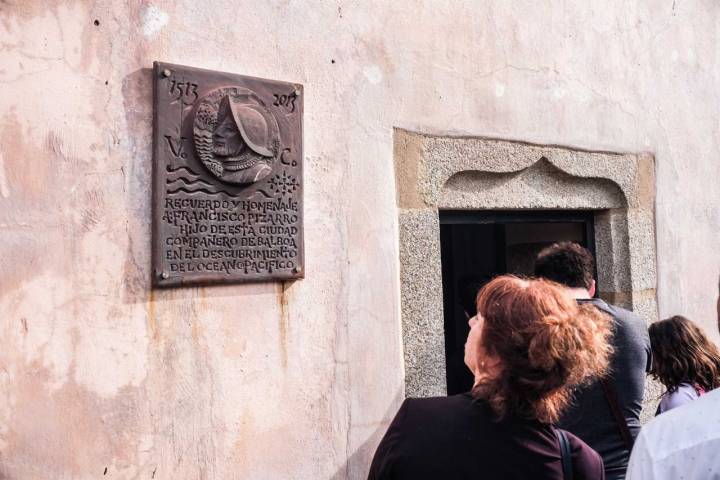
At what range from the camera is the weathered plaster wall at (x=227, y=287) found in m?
1.97

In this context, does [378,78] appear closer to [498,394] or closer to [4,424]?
[498,394]

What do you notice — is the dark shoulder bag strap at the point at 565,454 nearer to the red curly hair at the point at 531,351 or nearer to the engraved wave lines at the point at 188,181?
the red curly hair at the point at 531,351

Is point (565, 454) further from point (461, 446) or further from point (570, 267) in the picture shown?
point (570, 267)

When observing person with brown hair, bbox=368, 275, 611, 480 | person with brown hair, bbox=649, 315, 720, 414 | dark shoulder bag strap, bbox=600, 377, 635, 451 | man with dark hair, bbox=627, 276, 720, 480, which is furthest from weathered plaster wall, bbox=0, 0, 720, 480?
man with dark hair, bbox=627, 276, 720, 480

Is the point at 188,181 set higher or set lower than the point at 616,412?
higher

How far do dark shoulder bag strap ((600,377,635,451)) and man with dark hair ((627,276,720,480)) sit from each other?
1.21 meters

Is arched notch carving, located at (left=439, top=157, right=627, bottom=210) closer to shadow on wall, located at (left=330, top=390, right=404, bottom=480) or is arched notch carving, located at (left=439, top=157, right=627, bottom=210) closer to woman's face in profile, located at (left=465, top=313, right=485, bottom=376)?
shadow on wall, located at (left=330, top=390, right=404, bottom=480)

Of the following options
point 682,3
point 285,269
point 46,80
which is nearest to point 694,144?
point 682,3

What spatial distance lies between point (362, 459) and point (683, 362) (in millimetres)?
1305

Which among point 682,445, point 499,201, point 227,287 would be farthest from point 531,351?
point 499,201

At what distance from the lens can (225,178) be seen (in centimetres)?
228

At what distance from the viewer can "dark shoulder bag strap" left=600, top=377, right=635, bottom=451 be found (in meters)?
2.34

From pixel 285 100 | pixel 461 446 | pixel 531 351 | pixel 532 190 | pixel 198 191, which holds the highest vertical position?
pixel 285 100

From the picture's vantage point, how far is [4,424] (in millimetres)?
1887
